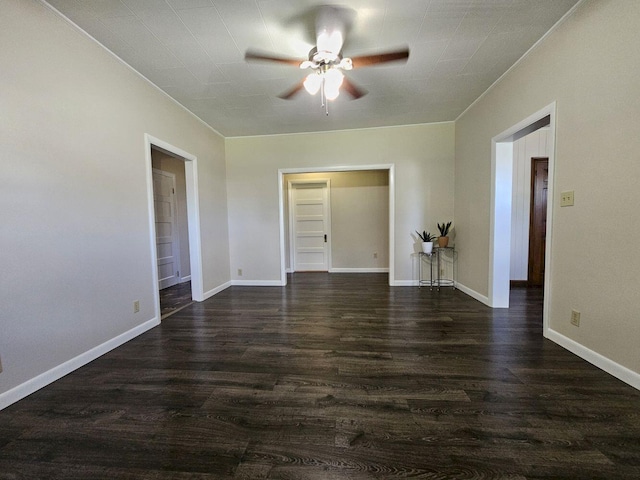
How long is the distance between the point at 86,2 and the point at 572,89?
3.64m

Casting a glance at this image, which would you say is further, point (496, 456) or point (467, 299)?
point (467, 299)

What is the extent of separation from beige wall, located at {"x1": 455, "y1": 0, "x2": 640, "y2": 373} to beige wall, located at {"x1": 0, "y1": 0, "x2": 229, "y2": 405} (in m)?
3.85

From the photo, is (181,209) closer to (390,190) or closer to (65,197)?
(65,197)

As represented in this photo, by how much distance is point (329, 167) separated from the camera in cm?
420

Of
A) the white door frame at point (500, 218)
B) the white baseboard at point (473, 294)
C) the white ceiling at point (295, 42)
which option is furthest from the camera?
the white baseboard at point (473, 294)

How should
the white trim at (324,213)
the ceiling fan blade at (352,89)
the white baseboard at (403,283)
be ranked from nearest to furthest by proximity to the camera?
the ceiling fan blade at (352,89), the white baseboard at (403,283), the white trim at (324,213)

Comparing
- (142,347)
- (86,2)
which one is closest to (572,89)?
(86,2)

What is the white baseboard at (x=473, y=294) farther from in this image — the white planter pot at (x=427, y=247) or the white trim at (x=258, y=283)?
the white trim at (x=258, y=283)

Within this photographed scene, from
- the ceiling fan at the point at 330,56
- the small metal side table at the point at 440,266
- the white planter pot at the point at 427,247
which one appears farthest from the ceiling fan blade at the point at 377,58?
the small metal side table at the point at 440,266

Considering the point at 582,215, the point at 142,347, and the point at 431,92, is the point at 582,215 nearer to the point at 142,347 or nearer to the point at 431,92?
the point at 431,92

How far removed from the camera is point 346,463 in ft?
3.62

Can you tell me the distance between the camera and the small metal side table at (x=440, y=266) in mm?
4055

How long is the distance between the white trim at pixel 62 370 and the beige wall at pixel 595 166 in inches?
153

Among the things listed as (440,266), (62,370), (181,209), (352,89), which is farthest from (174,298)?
(440,266)
